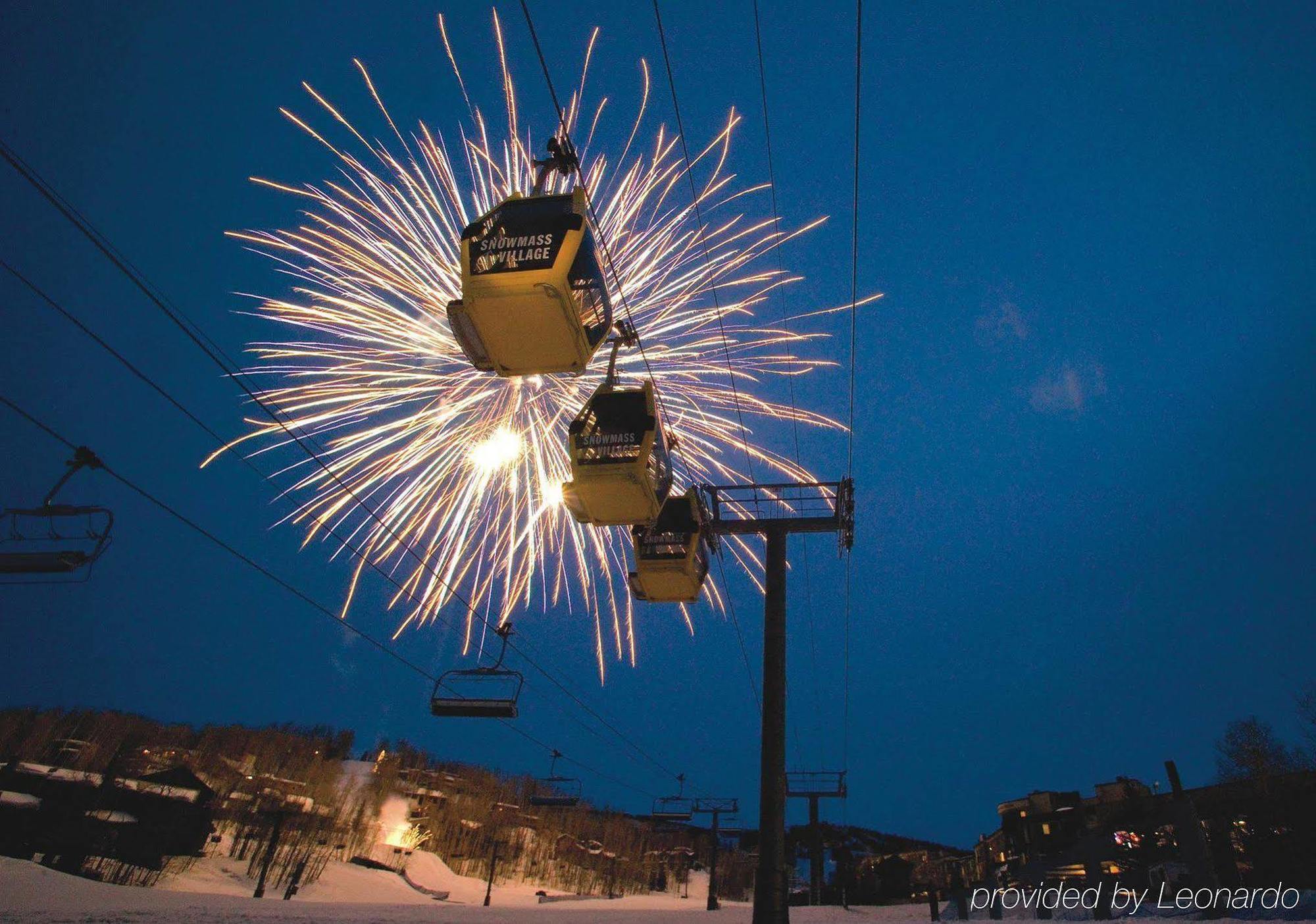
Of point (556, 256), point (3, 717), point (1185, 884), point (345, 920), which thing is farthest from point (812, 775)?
point (3, 717)

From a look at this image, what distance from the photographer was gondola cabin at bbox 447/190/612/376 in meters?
6.86

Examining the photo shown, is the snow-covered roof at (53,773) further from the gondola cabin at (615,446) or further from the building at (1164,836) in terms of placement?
the building at (1164,836)

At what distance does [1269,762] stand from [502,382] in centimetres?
5874

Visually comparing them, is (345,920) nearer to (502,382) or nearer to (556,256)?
(502,382)

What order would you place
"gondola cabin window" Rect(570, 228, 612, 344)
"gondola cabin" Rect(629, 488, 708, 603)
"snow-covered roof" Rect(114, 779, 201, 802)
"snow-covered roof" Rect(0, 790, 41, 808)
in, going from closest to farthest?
"gondola cabin window" Rect(570, 228, 612, 344)
"gondola cabin" Rect(629, 488, 708, 603)
"snow-covered roof" Rect(0, 790, 41, 808)
"snow-covered roof" Rect(114, 779, 201, 802)

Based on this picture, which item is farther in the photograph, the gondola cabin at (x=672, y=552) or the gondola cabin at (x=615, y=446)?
the gondola cabin at (x=672, y=552)

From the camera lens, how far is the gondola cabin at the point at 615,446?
962cm

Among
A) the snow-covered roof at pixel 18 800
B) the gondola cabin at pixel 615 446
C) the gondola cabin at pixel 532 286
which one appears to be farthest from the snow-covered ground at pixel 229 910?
the gondola cabin at pixel 532 286

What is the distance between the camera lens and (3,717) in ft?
185

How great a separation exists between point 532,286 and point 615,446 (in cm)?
326

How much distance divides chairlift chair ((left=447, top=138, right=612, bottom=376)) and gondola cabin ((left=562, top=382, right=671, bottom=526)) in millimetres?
1998

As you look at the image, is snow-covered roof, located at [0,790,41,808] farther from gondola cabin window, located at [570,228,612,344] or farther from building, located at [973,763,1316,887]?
building, located at [973,763,1316,887]

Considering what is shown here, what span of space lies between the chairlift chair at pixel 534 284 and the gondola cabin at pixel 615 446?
6.56ft

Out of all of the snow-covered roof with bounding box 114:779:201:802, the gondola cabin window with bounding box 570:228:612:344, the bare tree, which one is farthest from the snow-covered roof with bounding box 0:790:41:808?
the bare tree
